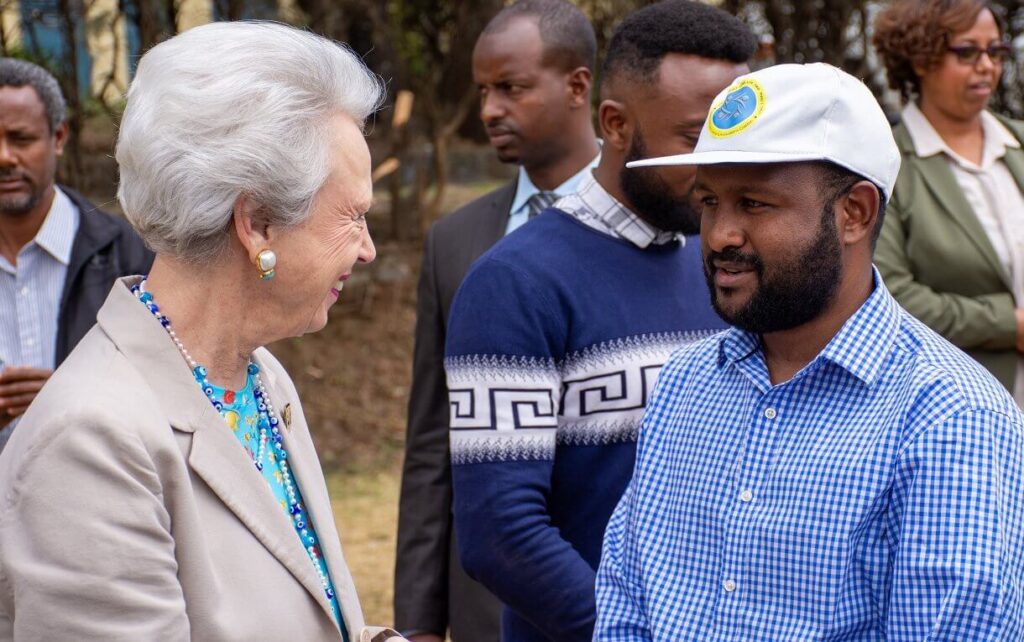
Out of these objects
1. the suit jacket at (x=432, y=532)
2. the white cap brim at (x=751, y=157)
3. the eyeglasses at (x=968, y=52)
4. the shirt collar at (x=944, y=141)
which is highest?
the white cap brim at (x=751, y=157)

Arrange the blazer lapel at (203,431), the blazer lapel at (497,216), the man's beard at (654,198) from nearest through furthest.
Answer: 1. the blazer lapel at (203,431)
2. the man's beard at (654,198)
3. the blazer lapel at (497,216)

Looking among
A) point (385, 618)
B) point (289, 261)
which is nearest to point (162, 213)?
point (289, 261)

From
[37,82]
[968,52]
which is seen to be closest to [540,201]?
[968,52]

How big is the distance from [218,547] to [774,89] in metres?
1.21

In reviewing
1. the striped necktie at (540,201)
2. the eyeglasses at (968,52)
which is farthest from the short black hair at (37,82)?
the eyeglasses at (968,52)

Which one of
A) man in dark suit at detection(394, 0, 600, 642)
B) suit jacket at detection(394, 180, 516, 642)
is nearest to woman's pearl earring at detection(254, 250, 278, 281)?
suit jacket at detection(394, 180, 516, 642)

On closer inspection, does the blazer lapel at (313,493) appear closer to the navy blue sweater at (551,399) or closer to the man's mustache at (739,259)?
the navy blue sweater at (551,399)

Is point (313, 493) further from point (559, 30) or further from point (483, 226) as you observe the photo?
point (559, 30)

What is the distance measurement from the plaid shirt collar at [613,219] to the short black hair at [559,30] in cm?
133

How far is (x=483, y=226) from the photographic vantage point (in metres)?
3.91

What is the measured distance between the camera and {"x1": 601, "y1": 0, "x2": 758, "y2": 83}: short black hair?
9.23 feet

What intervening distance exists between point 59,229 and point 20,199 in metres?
0.17

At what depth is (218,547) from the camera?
1973mm

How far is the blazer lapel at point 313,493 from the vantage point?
2248 mm
